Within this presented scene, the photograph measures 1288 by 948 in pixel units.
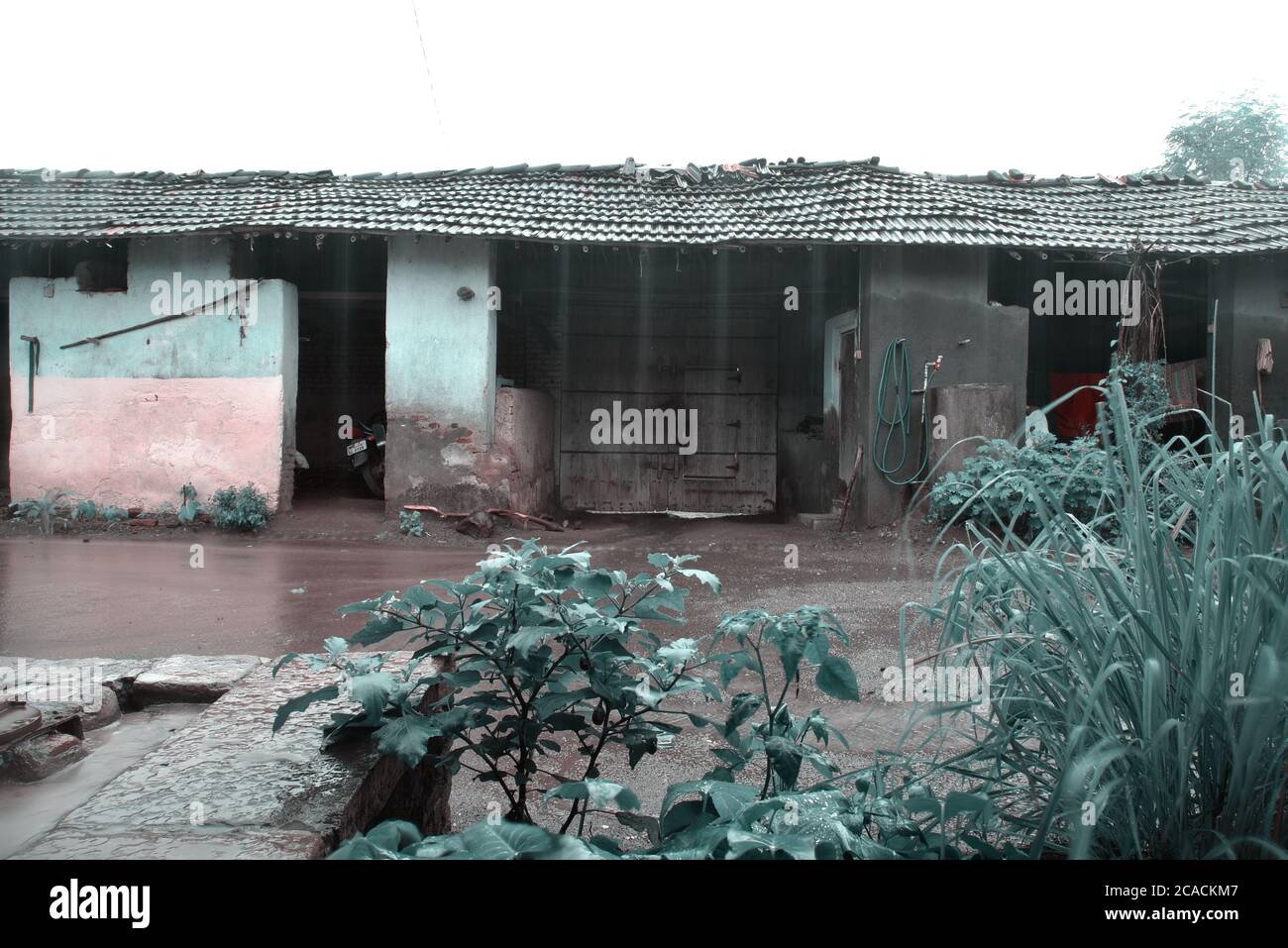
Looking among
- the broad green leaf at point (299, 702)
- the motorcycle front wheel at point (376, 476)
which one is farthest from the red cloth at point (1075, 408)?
the broad green leaf at point (299, 702)

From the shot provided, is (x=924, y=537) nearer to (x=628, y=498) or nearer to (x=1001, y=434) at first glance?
(x=1001, y=434)

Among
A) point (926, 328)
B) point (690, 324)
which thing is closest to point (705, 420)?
point (690, 324)

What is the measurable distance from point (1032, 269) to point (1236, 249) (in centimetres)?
215

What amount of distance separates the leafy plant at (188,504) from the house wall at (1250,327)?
10948 mm

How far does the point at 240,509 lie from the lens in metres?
8.96

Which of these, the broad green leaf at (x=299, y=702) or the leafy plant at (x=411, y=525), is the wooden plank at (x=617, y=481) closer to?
the leafy plant at (x=411, y=525)

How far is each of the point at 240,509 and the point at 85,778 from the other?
752 centimetres

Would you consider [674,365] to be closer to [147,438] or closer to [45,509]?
[147,438]

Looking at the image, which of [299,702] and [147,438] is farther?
[147,438]

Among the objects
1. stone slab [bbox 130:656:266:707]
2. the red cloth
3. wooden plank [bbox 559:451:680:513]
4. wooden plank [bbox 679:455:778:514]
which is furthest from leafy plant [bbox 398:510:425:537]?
the red cloth

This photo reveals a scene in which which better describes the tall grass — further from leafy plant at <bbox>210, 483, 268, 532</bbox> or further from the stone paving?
leafy plant at <bbox>210, 483, 268, 532</bbox>

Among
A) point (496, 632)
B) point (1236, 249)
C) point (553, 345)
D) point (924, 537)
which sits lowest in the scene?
point (924, 537)
